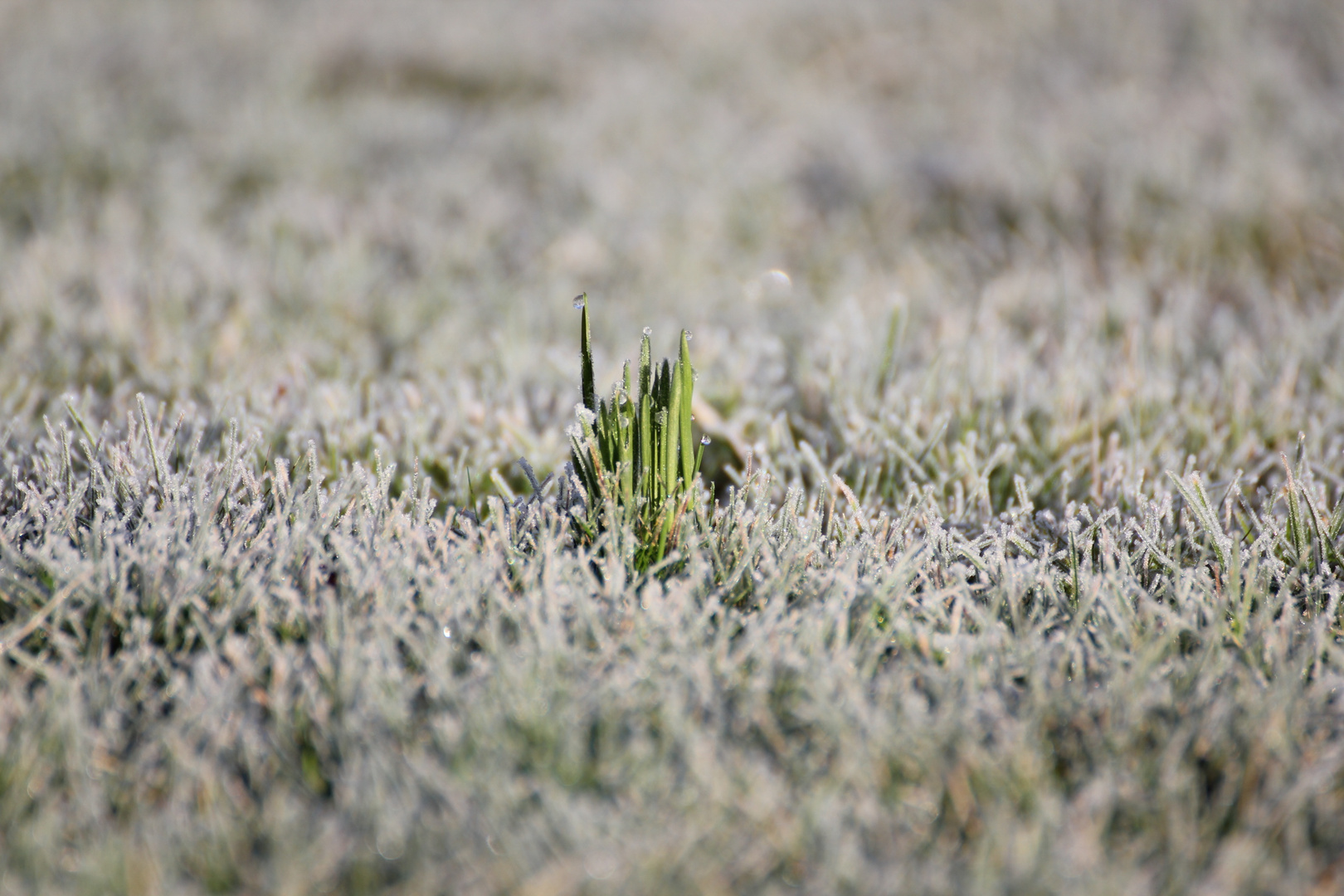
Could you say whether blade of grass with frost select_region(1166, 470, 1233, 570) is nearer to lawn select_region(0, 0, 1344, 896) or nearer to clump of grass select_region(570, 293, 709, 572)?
lawn select_region(0, 0, 1344, 896)

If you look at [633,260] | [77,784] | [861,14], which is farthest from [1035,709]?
[861,14]

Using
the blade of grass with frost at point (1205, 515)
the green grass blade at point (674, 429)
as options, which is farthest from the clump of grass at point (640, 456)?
the blade of grass with frost at point (1205, 515)

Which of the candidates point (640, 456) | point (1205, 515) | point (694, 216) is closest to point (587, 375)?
point (640, 456)

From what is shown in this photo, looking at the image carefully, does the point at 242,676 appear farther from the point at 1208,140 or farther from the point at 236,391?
the point at 1208,140

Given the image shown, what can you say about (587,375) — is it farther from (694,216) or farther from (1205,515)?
(694,216)

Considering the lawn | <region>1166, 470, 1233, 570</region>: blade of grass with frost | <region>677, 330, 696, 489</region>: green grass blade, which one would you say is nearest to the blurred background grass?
the lawn

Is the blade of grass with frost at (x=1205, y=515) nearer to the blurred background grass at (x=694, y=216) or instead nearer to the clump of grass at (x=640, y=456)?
the blurred background grass at (x=694, y=216)

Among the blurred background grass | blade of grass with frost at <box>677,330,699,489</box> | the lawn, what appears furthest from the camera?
the blurred background grass
